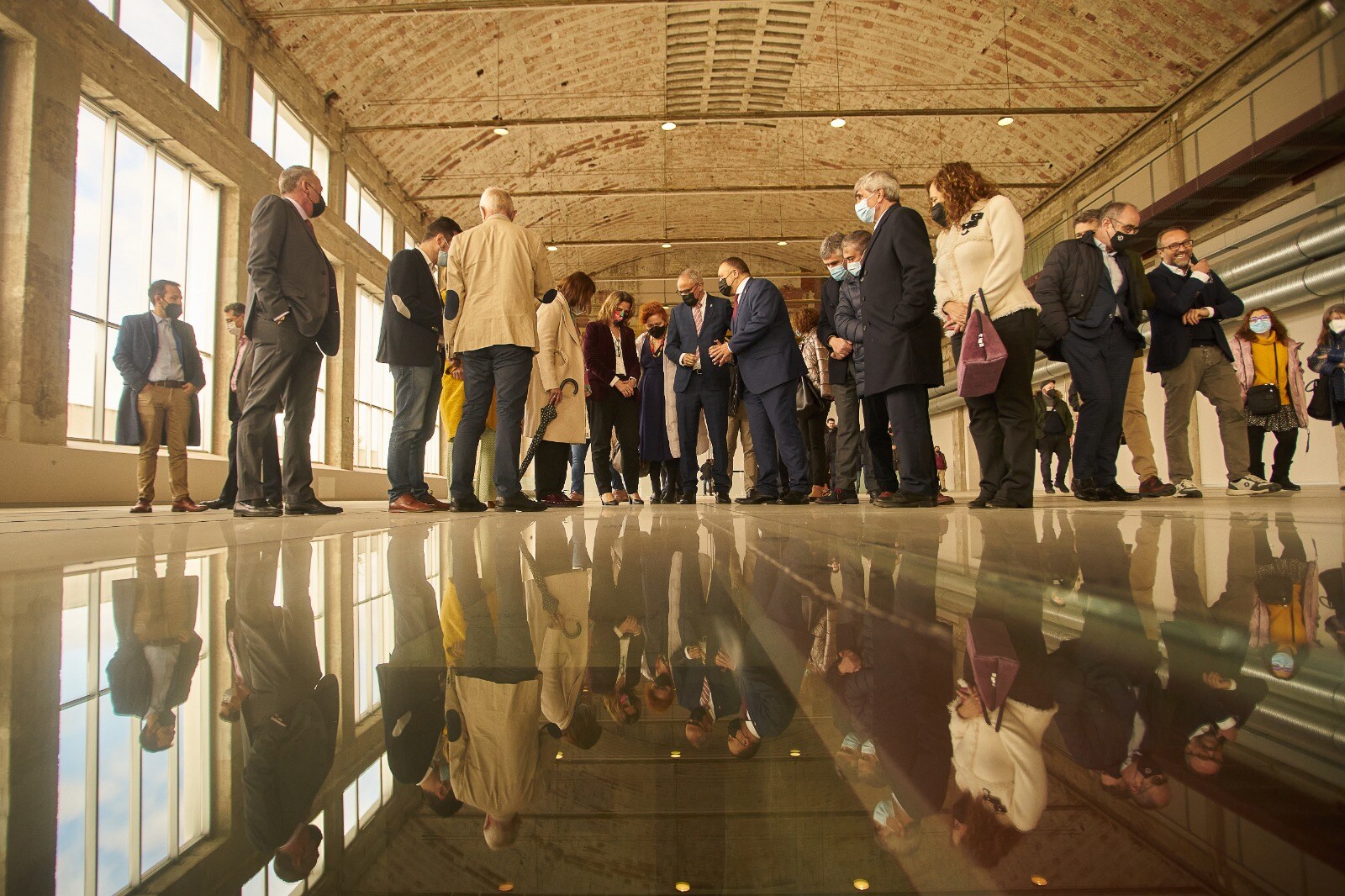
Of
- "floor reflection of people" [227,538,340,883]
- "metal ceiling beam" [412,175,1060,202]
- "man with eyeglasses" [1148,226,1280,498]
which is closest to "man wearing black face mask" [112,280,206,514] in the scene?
"floor reflection of people" [227,538,340,883]

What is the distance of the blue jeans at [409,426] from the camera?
13.6ft

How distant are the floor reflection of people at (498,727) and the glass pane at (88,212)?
27.5 ft

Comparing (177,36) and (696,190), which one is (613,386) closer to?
(177,36)

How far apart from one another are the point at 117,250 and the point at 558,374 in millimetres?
5701

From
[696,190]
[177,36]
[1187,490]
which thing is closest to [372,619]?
[1187,490]

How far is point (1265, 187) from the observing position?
10.4m

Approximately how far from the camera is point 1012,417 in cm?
327

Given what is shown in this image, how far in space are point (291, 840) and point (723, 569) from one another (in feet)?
2.38

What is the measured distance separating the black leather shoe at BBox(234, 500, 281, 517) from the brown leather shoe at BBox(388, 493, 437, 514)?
22.9 inches

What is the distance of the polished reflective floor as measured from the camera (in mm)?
197

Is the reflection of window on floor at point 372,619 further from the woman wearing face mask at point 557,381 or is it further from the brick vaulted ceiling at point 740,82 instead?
the brick vaulted ceiling at point 740,82

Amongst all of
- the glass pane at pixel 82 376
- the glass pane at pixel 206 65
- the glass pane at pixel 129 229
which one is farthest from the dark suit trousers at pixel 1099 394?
the glass pane at pixel 206 65

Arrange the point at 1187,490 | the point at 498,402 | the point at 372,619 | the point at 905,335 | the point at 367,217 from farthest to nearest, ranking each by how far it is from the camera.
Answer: the point at 367,217 → the point at 1187,490 → the point at 498,402 → the point at 905,335 → the point at 372,619

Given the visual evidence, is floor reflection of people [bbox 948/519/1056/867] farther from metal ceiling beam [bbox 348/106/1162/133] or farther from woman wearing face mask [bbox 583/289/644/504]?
metal ceiling beam [bbox 348/106/1162/133]
